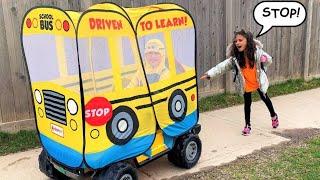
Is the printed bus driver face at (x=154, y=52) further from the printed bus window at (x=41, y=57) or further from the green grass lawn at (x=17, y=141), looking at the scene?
the green grass lawn at (x=17, y=141)

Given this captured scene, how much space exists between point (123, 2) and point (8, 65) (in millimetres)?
1675

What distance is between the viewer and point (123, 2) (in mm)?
5785

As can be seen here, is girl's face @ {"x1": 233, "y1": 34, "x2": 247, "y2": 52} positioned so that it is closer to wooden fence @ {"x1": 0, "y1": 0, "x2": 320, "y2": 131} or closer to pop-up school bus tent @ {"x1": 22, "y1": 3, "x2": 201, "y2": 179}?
pop-up school bus tent @ {"x1": 22, "y1": 3, "x2": 201, "y2": 179}

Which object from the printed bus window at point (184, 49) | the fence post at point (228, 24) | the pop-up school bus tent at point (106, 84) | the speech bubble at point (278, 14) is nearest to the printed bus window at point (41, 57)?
the pop-up school bus tent at point (106, 84)

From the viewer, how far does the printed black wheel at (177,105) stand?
4.07 meters

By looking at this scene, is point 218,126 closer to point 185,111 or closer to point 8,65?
point 185,111

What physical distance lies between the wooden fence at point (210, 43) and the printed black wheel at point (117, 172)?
6.75 feet

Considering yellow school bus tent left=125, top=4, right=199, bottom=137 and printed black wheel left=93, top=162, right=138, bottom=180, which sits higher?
yellow school bus tent left=125, top=4, right=199, bottom=137

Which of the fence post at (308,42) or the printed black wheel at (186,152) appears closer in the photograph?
the printed black wheel at (186,152)

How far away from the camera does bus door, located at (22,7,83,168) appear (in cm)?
333

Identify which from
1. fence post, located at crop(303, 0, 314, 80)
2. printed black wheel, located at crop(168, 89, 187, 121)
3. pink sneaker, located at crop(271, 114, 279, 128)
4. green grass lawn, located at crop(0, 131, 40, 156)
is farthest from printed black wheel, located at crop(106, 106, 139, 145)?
fence post, located at crop(303, 0, 314, 80)

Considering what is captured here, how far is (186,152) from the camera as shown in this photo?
434cm

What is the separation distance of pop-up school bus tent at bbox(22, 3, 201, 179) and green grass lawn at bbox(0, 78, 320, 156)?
1.07 metres

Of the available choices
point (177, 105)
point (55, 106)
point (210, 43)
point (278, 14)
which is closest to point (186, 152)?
point (177, 105)
